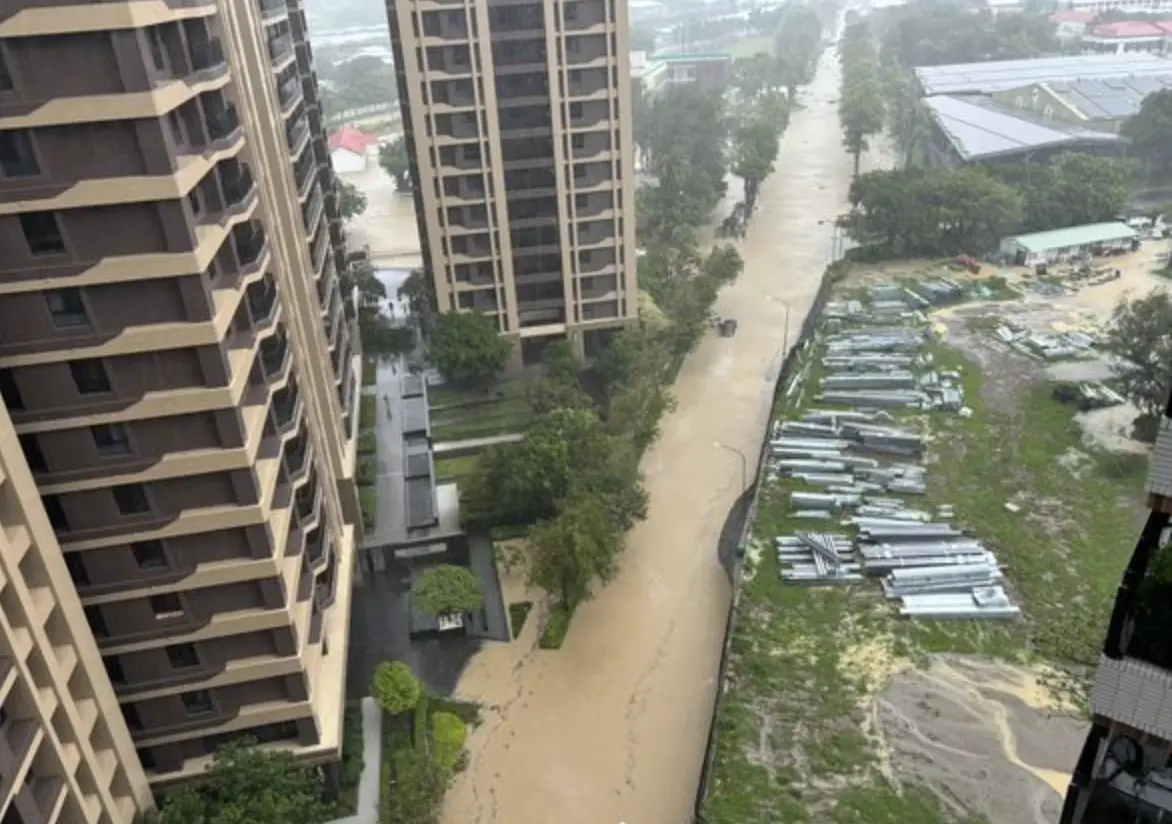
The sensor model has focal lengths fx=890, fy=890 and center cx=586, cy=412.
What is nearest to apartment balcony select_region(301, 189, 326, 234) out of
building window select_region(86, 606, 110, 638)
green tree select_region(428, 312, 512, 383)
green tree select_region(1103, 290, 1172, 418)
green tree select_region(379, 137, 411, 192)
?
green tree select_region(428, 312, 512, 383)

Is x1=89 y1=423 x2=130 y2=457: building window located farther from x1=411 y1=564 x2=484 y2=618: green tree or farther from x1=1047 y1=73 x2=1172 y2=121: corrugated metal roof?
x1=1047 y1=73 x2=1172 y2=121: corrugated metal roof

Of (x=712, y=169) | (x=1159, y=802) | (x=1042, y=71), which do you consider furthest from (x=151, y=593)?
(x=1042, y=71)

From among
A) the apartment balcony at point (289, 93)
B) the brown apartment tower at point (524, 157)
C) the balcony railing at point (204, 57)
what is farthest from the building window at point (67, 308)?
the brown apartment tower at point (524, 157)

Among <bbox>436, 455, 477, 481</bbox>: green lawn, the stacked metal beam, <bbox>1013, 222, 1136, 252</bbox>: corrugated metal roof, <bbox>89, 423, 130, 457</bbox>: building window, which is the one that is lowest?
the stacked metal beam

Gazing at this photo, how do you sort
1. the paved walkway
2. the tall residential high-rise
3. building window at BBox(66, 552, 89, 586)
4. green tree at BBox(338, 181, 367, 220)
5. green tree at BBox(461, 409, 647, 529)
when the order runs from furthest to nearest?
green tree at BBox(338, 181, 367, 220)
green tree at BBox(461, 409, 647, 529)
the paved walkway
building window at BBox(66, 552, 89, 586)
the tall residential high-rise

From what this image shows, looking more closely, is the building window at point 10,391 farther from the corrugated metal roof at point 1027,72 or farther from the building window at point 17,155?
the corrugated metal roof at point 1027,72

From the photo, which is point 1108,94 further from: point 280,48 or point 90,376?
point 90,376

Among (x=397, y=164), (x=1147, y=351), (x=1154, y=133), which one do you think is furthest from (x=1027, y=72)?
(x=1147, y=351)

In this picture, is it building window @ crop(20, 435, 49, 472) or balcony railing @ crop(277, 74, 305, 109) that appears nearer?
building window @ crop(20, 435, 49, 472)
